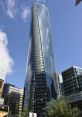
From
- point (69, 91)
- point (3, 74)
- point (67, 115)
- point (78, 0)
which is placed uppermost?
point (69, 91)

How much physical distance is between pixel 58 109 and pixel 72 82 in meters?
141

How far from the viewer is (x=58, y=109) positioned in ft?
200

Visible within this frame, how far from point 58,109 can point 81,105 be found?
76.1 metres

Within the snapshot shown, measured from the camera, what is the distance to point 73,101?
139 m

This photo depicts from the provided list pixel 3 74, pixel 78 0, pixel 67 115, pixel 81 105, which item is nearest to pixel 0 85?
pixel 3 74

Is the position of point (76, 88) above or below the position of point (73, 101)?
above

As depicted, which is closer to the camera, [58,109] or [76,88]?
[58,109]

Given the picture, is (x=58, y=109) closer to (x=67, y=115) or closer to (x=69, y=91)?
(x=67, y=115)

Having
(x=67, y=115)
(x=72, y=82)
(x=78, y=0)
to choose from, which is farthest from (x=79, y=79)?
(x=78, y=0)

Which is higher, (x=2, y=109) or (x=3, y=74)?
(x=3, y=74)

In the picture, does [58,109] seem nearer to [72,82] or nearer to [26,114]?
[26,114]

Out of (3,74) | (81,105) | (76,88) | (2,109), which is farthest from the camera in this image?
(76,88)

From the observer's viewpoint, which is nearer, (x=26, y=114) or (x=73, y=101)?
(x=26, y=114)

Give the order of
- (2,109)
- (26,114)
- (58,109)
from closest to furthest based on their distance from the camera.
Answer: (2,109) → (58,109) → (26,114)
